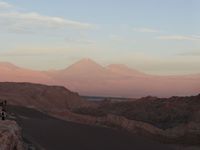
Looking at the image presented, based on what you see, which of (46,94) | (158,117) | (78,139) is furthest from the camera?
(46,94)

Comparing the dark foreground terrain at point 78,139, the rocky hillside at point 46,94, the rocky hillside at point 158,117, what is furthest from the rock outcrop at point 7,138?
the rocky hillside at point 46,94

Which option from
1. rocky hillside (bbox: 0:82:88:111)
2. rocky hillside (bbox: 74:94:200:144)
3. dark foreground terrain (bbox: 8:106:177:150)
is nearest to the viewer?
dark foreground terrain (bbox: 8:106:177:150)

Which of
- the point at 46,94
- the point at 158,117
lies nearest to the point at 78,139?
the point at 158,117

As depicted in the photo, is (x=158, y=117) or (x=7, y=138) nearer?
(x=7, y=138)

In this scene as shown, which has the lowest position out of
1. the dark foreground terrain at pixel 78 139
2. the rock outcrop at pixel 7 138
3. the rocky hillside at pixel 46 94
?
the dark foreground terrain at pixel 78 139

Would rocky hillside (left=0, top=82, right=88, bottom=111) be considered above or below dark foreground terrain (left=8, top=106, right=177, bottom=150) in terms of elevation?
above

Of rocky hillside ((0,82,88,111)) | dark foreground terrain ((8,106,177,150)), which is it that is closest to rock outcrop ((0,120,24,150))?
dark foreground terrain ((8,106,177,150))

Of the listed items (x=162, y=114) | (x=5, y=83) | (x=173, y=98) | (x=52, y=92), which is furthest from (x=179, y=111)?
(x=5, y=83)

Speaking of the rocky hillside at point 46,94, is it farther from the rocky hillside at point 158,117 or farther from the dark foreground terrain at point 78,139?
the dark foreground terrain at point 78,139

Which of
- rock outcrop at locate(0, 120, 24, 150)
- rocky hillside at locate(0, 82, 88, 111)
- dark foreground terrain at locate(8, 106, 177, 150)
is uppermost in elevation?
rocky hillside at locate(0, 82, 88, 111)

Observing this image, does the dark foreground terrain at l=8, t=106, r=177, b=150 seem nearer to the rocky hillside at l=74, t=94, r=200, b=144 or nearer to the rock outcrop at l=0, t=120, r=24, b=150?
the rock outcrop at l=0, t=120, r=24, b=150

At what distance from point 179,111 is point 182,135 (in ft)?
71.0

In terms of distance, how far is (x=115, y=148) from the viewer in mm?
26672

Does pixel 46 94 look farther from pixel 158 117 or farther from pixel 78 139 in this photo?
pixel 78 139
